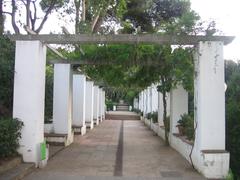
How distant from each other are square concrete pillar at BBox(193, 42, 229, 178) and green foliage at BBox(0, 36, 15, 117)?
598cm

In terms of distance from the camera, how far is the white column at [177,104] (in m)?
16.1

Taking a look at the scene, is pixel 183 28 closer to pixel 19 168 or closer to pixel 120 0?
pixel 19 168

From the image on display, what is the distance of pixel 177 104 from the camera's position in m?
16.2

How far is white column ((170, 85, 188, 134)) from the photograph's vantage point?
52.7ft

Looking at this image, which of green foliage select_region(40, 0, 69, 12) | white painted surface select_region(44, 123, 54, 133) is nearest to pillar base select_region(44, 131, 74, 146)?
white painted surface select_region(44, 123, 54, 133)

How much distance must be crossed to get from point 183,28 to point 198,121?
2477 mm

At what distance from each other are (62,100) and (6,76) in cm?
347

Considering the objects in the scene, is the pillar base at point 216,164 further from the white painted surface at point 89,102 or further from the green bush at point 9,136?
the white painted surface at point 89,102

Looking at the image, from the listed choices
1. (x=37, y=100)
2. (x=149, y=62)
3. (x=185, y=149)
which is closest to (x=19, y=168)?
(x=37, y=100)

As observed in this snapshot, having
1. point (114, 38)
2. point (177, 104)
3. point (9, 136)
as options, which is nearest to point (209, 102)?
point (114, 38)

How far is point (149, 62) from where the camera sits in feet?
48.4

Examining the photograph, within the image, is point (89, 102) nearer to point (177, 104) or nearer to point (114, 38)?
point (177, 104)

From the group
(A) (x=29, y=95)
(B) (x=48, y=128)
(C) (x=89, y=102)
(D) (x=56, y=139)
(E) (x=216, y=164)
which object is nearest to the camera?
(E) (x=216, y=164)

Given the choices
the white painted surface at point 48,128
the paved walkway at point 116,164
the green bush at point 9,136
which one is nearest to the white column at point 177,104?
the paved walkway at point 116,164
